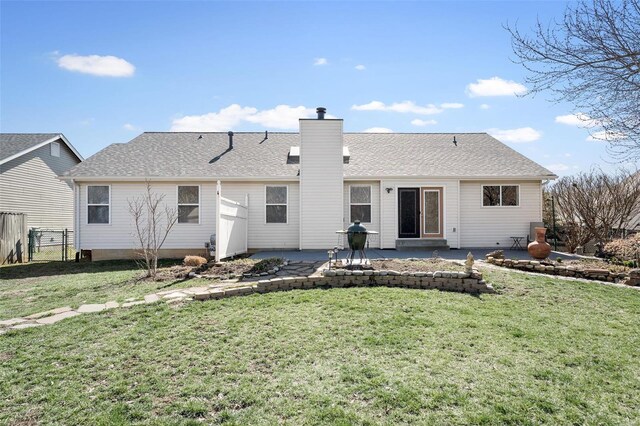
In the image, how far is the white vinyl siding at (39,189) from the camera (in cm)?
1655

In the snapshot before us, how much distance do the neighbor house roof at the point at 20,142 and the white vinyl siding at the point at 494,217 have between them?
18952mm

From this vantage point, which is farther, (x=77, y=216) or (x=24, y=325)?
(x=77, y=216)

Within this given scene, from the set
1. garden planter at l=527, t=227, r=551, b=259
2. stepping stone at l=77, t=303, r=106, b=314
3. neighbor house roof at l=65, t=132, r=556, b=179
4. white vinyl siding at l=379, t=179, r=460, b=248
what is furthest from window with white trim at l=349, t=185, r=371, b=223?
stepping stone at l=77, t=303, r=106, b=314

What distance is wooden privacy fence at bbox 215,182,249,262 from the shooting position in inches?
363

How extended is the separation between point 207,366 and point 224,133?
14.3 metres

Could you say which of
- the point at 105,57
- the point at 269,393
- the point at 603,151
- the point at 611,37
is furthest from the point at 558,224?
the point at 105,57

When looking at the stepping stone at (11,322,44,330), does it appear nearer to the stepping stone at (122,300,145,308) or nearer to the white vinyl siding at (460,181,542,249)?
the stepping stone at (122,300,145,308)

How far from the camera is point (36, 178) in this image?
1811 centimetres

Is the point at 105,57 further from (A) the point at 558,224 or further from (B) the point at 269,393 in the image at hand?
(A) the point at 558,224

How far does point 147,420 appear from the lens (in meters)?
2.83

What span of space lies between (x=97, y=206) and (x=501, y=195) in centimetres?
1418

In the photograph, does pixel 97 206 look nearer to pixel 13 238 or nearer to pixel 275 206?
pixel 13 238

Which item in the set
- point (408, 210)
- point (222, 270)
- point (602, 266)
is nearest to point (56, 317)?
point (222, 270)

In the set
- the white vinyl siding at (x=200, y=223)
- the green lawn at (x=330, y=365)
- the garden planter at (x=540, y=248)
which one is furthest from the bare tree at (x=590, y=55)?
the white vinyl siding at (x=200, y=223)
